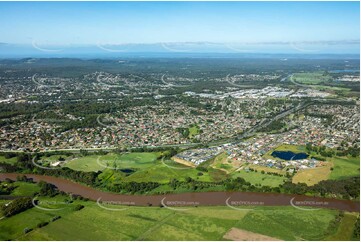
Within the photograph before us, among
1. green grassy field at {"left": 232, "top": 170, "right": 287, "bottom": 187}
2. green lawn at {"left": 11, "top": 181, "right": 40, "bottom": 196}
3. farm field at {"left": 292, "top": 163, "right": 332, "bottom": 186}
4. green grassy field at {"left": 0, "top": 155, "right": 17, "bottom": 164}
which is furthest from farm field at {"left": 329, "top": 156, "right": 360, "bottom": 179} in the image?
green grassy field at {"left": 0, "top": 155, "right": 17, "bottom": 164}

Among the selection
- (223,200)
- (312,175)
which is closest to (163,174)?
(223,200)

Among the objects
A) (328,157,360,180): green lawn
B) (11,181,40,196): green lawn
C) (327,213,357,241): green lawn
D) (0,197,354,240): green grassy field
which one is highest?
(328,157,360,180): green lawn

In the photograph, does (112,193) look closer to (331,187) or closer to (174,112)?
(331,187)

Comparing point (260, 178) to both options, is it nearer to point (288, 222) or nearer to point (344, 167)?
point (288, 222)

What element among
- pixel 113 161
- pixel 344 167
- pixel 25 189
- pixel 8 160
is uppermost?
pixel 344 167

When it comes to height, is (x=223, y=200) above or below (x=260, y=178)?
below

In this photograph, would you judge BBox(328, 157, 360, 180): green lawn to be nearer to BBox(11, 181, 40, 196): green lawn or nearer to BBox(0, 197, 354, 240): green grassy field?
BBox(0, 197, 354, 240): green grassy field
